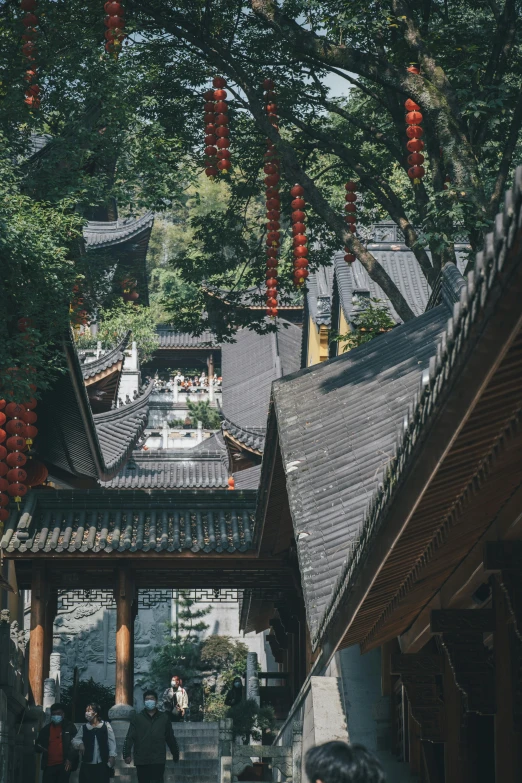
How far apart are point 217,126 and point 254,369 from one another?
2556cm

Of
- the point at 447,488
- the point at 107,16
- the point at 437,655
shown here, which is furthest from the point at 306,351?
the point at 447,488

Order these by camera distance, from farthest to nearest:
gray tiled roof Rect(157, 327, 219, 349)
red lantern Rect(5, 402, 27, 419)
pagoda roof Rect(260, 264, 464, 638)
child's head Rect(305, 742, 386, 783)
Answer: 1. gray tiled roof Rect(157, 327, 219, 349)
2. red lantern Rect(5, 402, 27, 419)
3. pagoda roof Rect(260, 264, 464, 638)
4. child's head Rect(305, 742, 386, 783)

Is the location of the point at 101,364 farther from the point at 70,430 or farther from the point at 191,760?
the point at 191,760

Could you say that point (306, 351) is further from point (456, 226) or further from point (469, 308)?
point (469, 308)

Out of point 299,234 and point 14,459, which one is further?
point 299,234

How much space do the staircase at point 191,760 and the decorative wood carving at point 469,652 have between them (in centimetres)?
729

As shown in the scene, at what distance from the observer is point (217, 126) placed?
50.4ft

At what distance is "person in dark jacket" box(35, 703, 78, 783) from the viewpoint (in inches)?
470

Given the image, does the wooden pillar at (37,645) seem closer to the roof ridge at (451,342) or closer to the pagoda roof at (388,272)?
the pagoda roof at (388,272)

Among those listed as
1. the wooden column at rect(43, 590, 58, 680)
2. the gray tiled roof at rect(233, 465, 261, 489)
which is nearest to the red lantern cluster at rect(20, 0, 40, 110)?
the wooden column at rect(43, 590, 58, 680)

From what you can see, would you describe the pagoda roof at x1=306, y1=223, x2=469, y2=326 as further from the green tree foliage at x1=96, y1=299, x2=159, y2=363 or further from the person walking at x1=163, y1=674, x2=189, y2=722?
the person walking at x1=163, y1=674, x2=189, y2=722

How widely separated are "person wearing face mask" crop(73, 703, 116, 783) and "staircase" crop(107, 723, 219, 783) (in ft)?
6.14

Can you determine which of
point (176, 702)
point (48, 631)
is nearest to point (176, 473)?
point (176, 702)

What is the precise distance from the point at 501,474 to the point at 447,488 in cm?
25
